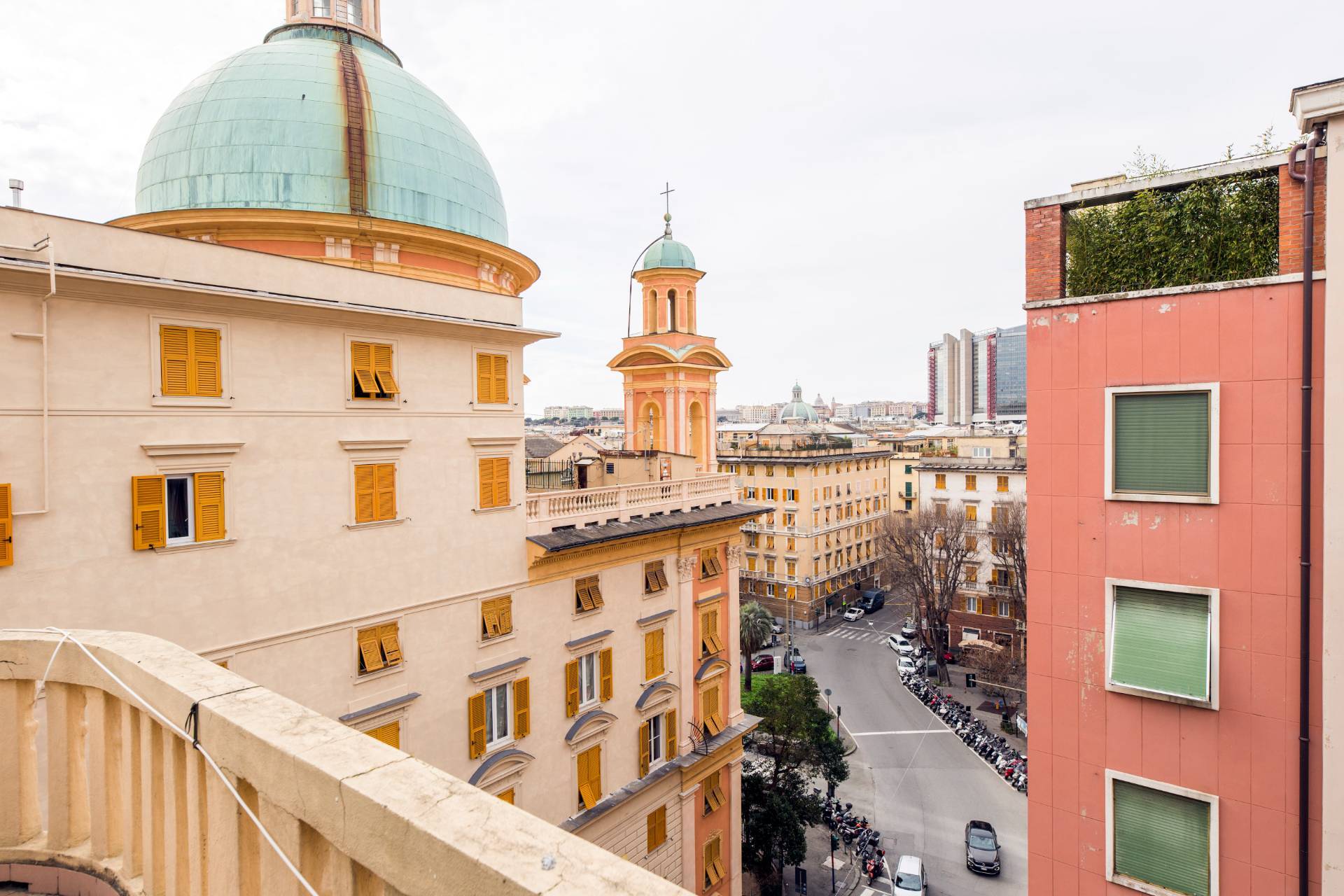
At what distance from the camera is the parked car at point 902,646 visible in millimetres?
53894

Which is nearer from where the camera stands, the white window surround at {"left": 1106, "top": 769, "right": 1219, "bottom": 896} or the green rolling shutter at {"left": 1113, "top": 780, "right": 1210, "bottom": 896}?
the white window surround at {"left": 1106, "top": 769, "right": 1219, "bottom": 896}

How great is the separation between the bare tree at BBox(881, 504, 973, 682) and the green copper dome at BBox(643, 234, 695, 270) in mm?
30153

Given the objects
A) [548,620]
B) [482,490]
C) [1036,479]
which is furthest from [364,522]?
[1036,479]

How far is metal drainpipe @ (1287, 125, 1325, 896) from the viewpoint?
891cm

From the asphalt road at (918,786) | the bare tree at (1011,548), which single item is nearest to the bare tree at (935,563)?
the bare tree at (1011,548)

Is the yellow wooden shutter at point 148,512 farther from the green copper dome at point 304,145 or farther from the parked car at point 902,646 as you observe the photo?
the parked car at point 902,646

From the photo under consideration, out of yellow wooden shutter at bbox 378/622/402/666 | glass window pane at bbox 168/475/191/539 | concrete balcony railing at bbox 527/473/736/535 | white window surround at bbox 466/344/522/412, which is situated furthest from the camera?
concrete balcony railing at bbox 527/473/736/535

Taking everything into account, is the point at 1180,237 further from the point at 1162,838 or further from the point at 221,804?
the point at 221,804

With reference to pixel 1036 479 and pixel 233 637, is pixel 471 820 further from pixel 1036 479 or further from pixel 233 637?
pixel 233 637

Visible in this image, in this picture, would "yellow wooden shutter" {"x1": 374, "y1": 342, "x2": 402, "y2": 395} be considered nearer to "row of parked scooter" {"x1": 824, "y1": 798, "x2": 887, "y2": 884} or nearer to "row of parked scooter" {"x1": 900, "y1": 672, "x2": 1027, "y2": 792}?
"row of parked scooter" {"x1": 824, "y1": 798, "x2": 887, "y2": 884}

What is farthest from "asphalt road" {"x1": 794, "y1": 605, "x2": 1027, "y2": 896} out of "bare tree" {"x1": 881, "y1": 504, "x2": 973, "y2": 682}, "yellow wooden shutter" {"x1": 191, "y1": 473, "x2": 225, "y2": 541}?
"yellow wooden shutter" {"x1": 191, "y1": 473, "x2": 225, "y2": 541}

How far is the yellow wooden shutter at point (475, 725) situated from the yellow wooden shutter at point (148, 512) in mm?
7897

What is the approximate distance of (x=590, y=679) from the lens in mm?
21016

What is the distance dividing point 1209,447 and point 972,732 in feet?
119
